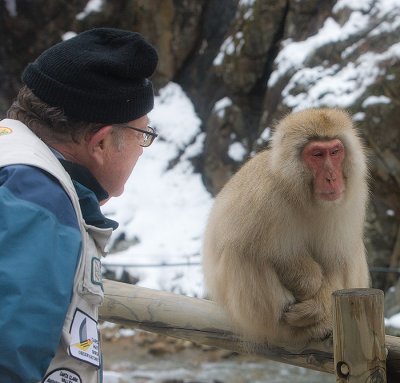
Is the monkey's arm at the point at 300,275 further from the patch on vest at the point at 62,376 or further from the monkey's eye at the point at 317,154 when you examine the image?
the patch on vest at the point at 62,376

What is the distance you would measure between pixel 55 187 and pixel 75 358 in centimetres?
31

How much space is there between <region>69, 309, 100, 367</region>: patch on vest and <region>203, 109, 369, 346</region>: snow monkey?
3.67ft

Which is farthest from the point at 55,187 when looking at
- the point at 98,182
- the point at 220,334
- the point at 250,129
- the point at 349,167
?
the point at 250,129

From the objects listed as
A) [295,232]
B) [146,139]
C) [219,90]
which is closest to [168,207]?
[219,90]

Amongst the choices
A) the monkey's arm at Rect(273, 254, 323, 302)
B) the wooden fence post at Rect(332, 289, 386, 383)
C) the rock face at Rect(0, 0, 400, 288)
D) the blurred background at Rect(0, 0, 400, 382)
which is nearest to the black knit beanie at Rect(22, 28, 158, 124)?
the wooden fence post at Rect(332, 289, 386, 383)

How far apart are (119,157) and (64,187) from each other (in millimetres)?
275

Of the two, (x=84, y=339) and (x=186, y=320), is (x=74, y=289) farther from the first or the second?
(x=186, y=320)

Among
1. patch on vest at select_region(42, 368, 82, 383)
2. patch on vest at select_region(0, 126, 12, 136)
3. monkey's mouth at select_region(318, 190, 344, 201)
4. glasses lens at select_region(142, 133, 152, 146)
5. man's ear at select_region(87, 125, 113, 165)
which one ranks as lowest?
patch on vest at select_region(42, 368, 82, 383)

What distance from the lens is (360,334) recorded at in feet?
5.27

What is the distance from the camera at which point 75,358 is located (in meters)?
1.16

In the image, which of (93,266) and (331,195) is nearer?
(93,266)

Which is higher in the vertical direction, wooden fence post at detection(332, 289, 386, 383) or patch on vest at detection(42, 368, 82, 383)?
wooden fence post at detection(332, 289, 386, 383)

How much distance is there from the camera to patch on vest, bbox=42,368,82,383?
114cm

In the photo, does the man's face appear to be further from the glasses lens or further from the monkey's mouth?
the monkey's mouth
